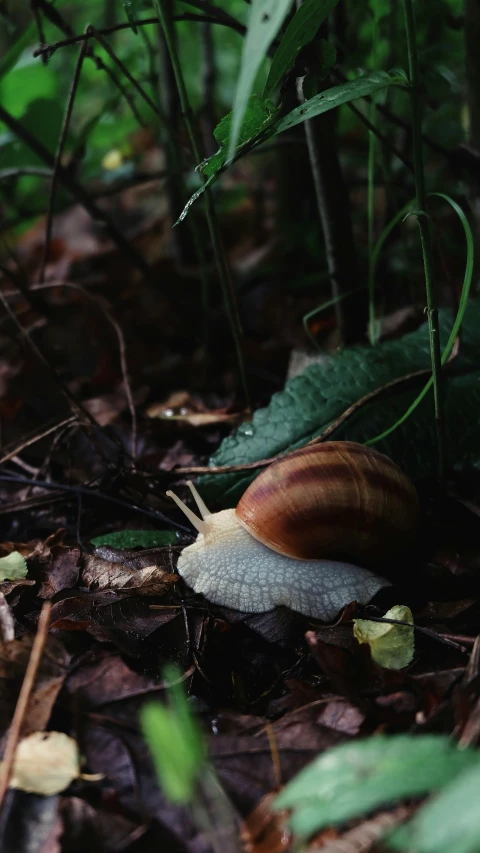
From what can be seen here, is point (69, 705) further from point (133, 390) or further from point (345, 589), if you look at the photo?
point (133, 390)

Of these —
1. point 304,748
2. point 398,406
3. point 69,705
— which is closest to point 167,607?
point 69,705

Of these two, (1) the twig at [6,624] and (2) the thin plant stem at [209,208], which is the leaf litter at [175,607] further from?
(2) the thin plant stem at [209,208]

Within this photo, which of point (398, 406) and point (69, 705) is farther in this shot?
→ point (398, 406)


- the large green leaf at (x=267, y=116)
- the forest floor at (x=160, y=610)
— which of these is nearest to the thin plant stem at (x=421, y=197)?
the large green leaf at (x=267, y=116)

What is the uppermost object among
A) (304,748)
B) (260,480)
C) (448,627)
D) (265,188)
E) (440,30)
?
(440,30)

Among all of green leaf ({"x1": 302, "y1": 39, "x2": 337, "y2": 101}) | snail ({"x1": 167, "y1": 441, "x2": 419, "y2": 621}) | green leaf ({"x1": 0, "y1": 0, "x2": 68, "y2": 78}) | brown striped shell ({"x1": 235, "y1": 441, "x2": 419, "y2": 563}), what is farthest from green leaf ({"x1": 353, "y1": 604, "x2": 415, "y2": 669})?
green leaf ({"x1": 0, "y1": 0, "x2": 68, "y2": 78})

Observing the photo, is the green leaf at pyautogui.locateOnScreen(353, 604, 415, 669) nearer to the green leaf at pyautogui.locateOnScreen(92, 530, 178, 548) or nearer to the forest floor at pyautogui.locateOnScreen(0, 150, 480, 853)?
the forest floor at pyautogui.locateOnScreen(0, 150, 480, 853)
